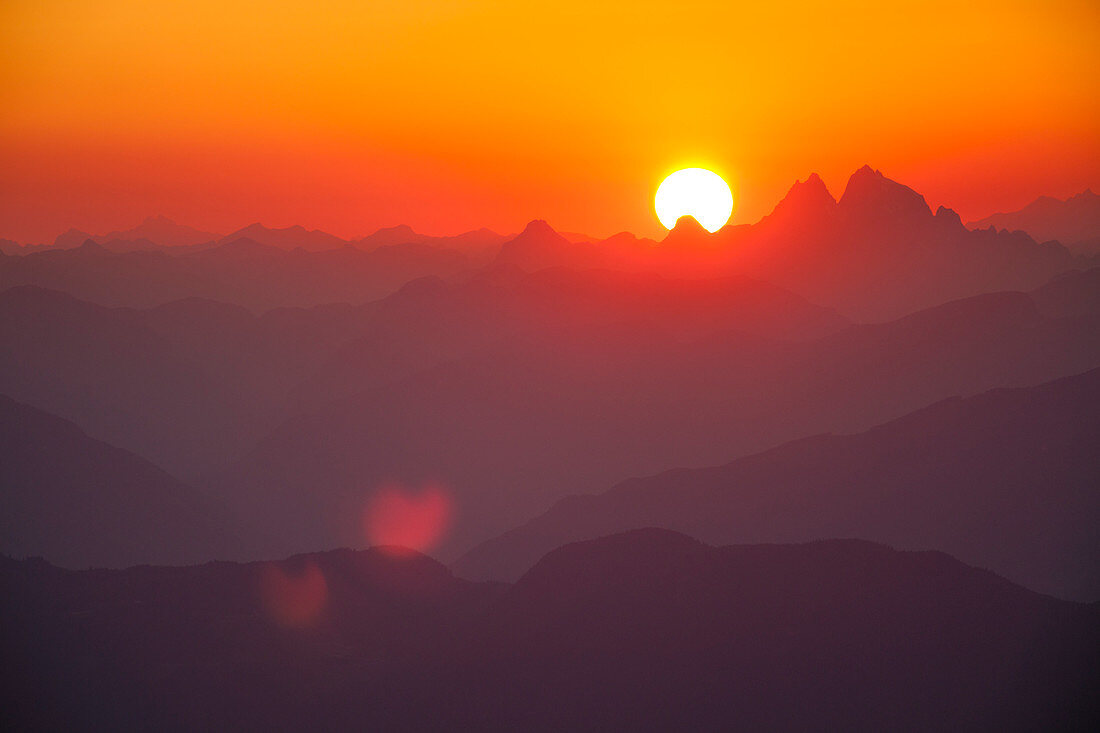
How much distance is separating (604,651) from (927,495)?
72427 millimetres

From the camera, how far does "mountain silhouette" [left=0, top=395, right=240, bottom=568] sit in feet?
562

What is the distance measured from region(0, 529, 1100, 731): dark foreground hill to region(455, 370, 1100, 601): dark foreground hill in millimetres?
33288

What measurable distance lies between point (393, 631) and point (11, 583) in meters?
57.7

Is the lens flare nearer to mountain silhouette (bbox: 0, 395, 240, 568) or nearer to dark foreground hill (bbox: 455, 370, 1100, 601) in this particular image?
dark foreground hill (bbox: 455, 370, 1100, 601)

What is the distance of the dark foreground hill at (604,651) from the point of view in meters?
78.9

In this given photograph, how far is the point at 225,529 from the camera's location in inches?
7352

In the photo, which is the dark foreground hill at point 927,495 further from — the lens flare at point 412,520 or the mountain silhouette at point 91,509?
the mountain silhouette at point 91,509

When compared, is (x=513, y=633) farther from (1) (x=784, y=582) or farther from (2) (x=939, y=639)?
(2) (x=939, y=639)

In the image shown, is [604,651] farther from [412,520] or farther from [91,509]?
[91,509]

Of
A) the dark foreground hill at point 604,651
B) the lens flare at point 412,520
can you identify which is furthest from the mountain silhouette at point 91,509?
the dark foreground hill at point 604,651

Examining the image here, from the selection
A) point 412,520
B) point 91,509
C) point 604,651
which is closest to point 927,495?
point 604,651

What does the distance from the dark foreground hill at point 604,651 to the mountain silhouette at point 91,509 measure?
197ft

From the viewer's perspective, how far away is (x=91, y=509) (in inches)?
7156

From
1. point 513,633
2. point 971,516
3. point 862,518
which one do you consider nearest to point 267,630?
point 513,633
